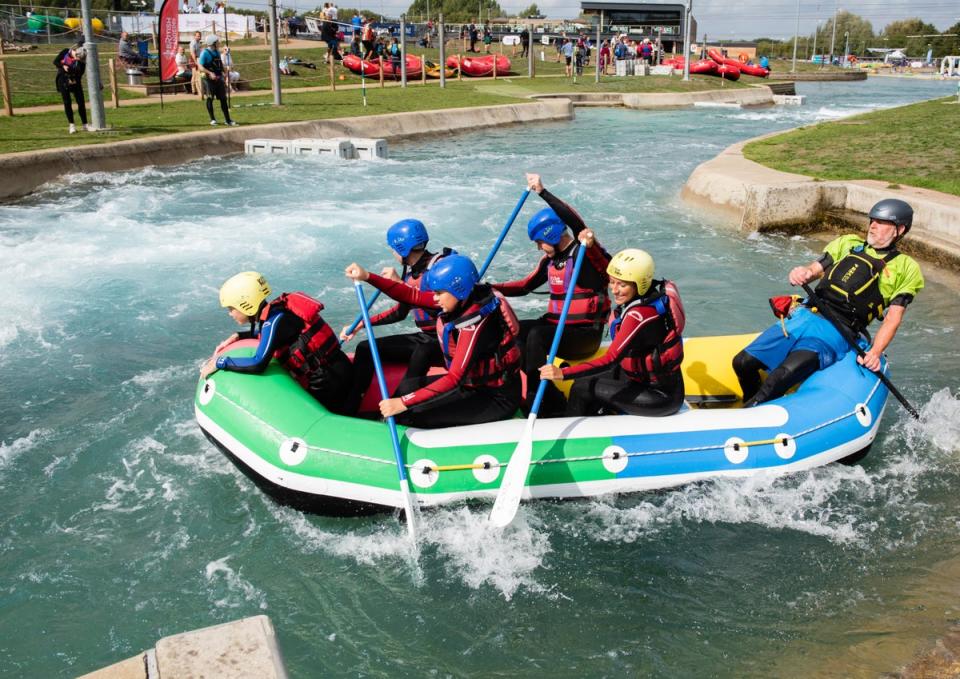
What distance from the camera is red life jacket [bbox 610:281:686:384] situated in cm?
485

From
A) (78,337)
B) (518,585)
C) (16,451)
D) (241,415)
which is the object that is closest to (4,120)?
(78,337)

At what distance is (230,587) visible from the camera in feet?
15.4

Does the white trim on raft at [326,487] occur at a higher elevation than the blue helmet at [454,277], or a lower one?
lower

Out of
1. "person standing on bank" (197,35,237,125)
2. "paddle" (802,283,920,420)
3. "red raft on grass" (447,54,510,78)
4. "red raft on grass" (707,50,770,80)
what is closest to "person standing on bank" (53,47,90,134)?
"person standing on bank" (197,35,237,125)

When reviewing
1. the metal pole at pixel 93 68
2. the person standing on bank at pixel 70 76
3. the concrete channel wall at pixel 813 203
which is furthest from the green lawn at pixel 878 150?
the person standing on bank at pixel 70 76

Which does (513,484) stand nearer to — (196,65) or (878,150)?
(878,150)

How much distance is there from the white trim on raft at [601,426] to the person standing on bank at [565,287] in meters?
0.78

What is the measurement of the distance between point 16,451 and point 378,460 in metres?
2.96

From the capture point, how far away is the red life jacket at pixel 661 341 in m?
4.85

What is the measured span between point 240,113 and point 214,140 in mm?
3244

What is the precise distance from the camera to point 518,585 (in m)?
4.68

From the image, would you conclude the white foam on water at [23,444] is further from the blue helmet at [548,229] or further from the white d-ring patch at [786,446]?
the white d-ring patch at [786,446]

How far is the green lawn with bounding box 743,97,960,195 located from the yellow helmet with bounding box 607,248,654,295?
7.45m

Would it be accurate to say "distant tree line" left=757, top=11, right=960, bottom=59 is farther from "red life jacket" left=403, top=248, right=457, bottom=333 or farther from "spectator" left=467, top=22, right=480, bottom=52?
"red life jacket" left=403, top=248, right=457, bottom=333
